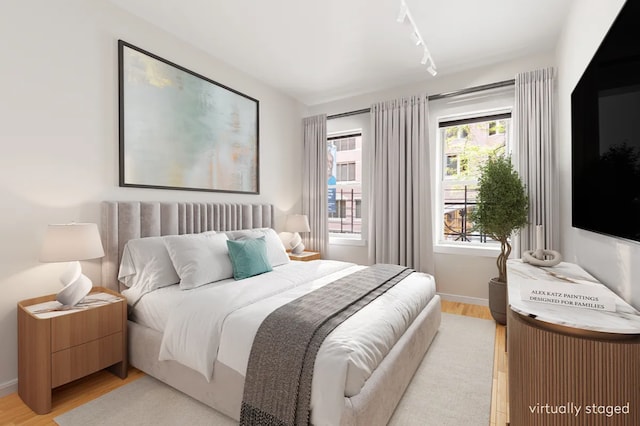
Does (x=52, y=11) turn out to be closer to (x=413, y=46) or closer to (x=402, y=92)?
(x=413, y=46)

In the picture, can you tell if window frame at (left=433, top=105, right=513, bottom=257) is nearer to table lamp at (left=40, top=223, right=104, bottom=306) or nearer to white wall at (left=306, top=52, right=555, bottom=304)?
white wall at (left=306, top=52, right=555, bottom=304)

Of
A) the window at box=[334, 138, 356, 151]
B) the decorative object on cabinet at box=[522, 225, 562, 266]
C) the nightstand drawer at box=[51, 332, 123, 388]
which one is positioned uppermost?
the window at box=[334, 138, 356, 151]

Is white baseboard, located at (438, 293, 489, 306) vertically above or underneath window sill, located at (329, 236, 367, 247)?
underneath

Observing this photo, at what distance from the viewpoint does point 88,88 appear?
8.02 ft

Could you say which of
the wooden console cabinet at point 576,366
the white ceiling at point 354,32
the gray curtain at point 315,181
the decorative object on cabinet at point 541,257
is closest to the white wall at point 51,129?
the white ceiling at point 354,32

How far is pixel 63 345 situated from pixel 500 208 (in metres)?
3.73

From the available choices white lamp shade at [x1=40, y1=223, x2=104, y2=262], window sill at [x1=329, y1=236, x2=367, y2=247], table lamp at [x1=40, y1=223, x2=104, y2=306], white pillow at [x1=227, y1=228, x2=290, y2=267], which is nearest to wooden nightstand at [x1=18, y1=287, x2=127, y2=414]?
table lamp at [x1=40, y1=223, x2=104, y2=306]

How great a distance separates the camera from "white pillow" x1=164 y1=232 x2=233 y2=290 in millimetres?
2451

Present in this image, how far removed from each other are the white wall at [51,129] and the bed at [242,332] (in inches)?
10.1

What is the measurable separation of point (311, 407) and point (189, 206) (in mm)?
2382

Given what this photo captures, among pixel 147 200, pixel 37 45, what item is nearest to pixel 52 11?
pixel 37 45

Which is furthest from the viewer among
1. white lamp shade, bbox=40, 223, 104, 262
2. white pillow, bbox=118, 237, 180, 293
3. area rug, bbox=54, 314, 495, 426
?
white pillow, bbox=118, 237, 180, 293

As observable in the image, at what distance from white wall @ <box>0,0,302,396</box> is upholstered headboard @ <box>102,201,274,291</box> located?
123mm

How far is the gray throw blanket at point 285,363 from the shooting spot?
144 centimetres
